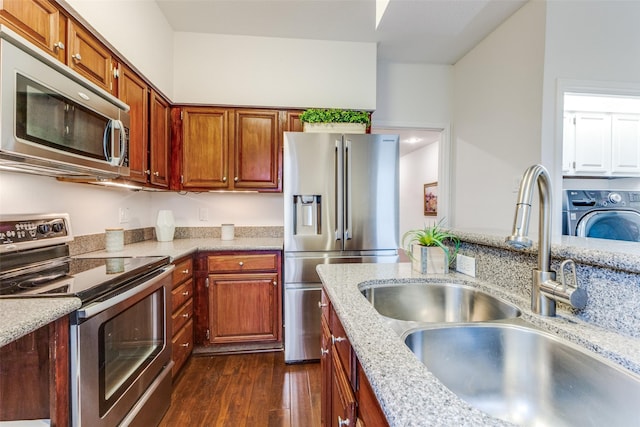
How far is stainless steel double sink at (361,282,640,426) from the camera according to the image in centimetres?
64

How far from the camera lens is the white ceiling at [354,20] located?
2174 millimetres

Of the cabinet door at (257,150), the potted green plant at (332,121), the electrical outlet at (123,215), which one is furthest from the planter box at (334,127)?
the electrical outlet at (123,215)

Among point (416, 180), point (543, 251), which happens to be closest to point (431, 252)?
point (543, 251)

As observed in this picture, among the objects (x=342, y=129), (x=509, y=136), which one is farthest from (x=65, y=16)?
(x=509, y=136)

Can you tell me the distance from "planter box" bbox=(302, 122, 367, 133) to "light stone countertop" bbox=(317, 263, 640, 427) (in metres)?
1.62

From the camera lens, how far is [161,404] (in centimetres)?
164

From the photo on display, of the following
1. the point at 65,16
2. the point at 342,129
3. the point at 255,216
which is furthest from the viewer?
the point at 255,216

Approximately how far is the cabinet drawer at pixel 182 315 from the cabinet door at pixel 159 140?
0.96m

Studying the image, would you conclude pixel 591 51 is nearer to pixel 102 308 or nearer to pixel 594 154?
pixel 594 154

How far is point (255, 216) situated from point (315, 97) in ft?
4.16

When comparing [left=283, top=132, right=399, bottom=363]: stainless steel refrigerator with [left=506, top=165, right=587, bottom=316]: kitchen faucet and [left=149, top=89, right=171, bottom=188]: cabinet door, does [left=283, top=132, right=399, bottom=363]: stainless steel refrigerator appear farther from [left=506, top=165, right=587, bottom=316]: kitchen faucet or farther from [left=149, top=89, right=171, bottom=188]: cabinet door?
[left=506, top=165, right=587, bottom=316]: kitchen faucet

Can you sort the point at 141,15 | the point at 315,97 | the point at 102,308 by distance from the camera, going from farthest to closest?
the point at 315,97
the point at 141,15
the point at 102,308

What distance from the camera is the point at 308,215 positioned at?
235 cm

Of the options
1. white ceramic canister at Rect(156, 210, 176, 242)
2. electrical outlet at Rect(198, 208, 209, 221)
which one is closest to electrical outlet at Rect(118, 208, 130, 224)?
white ceramic canister at Rect(156, 210, 176, 242)
